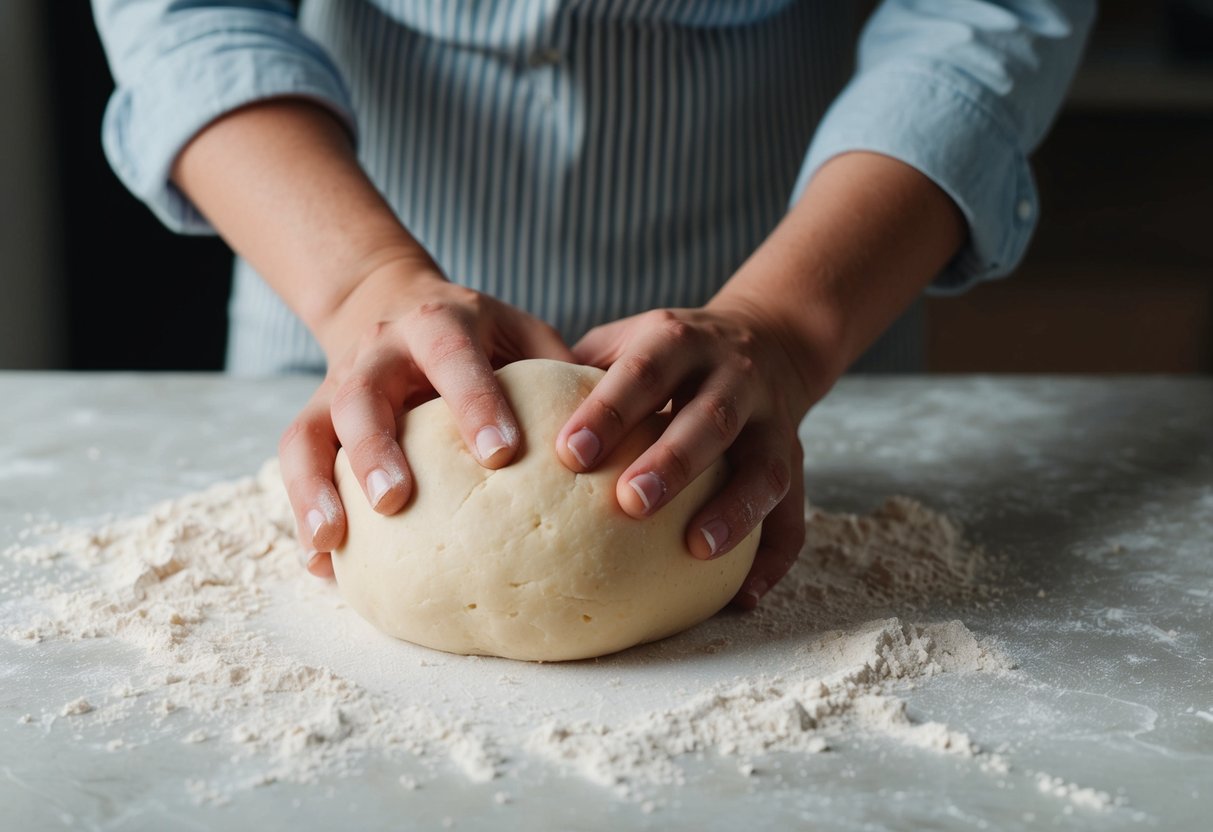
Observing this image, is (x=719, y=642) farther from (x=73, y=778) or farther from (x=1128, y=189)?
(x=1128, y=189)

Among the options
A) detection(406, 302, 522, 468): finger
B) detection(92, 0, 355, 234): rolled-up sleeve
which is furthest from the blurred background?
detection(406, 302, 522, 468): finger

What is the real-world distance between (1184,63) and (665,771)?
9.70 feet

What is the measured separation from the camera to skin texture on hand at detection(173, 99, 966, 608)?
982 mm

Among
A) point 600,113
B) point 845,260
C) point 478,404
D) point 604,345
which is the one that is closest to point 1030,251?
point 600,113

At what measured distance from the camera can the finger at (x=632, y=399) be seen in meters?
0.96

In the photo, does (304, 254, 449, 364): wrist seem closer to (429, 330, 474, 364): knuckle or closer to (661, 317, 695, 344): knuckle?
(429, 330, 474, 364): knuckle

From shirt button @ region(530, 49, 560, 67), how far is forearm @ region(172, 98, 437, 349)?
0.29 meters

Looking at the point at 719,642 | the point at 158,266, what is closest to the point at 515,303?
the point at 719,642

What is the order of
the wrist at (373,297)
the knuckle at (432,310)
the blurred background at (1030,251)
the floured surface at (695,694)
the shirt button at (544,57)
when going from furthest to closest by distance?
the blurred background at (1030,251) < the shirt button at (544,57) < the wrist at (373,297) < the knuckle at (432,310) < the floured surface at (695,694)

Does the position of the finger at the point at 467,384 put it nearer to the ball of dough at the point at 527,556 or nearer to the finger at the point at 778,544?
the ball of dough at the point at 527,556

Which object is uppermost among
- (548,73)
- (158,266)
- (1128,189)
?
(548,73)

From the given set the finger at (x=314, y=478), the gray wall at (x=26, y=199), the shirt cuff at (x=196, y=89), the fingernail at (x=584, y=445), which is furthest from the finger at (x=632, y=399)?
the gray wall at (x=26, y=199)

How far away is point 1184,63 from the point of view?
3.13 metres

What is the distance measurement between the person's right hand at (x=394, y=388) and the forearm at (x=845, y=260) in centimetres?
22
